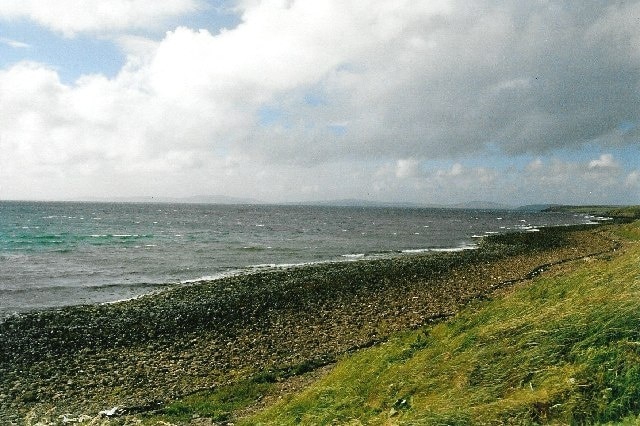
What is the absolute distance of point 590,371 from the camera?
6.52 m

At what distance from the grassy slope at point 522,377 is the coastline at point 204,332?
20.9ft

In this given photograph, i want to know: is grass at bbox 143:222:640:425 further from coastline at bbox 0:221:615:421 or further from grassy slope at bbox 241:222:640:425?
coastline at bbox 0:221:615:421

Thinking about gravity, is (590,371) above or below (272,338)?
above

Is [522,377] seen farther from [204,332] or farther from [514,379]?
[204,332]

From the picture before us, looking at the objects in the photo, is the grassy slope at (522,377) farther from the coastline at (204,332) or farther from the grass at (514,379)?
the coastline at (204,332)

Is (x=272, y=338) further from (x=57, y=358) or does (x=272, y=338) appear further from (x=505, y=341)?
(x=505, y=341)

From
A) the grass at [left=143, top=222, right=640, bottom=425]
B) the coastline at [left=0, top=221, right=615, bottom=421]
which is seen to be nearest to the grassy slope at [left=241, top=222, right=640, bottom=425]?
the grass at [left=143, top=222, right=640, bottom=425]

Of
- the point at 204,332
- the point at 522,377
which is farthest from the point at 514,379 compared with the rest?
the point at 204,332

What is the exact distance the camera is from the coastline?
1504 centimetres

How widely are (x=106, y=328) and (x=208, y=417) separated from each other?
43.7 ft


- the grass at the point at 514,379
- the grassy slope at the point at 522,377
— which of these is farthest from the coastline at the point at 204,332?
the grassy slope at the point at 522,377

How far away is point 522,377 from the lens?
713 cm

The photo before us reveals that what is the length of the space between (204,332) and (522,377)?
58.4 feet

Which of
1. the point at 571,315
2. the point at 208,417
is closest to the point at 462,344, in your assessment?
the point at 571,315
